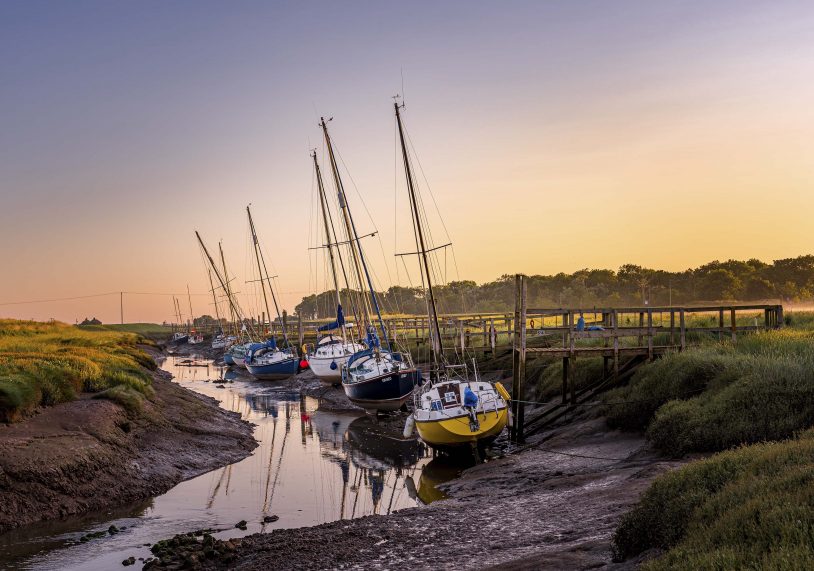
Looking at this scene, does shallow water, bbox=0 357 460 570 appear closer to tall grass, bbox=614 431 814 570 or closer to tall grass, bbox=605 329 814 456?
tall grass, bbox=605 329 814 456

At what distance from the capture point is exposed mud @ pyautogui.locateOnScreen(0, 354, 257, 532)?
1783cm

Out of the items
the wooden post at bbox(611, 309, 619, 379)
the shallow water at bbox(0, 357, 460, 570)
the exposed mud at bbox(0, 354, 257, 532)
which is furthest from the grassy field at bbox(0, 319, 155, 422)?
the wooden post at bbox(611, 309, 619, 379)

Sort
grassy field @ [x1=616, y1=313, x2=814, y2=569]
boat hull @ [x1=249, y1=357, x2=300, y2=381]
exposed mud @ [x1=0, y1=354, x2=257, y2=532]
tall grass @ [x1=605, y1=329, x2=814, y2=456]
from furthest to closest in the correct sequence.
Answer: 1. boat hull @ [x1=249, y1=357, x2=300, y2=381]
2. exposed mud @ [x1=0, y1=354, x2=257, y2=532]
3. tall grass @ [x1=605, y1=329, x2=814, y2=456]
4. grassy field @ [x1=616, y1=313, x2=814, y2=569]

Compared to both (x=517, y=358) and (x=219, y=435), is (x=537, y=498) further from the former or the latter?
(x=219, y=435)

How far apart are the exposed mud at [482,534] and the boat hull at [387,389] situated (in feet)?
54.6

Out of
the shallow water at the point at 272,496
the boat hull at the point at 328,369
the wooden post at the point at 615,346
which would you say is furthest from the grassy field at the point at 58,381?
the wooden post at the point at 615,346

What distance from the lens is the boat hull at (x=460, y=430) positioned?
23.1 meters

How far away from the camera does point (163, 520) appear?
17.6 m

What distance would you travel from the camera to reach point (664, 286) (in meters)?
142

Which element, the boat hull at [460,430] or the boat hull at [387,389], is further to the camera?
the boat hull at [387,389]

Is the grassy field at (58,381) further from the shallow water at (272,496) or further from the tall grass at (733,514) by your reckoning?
the tall grass at (733,514)

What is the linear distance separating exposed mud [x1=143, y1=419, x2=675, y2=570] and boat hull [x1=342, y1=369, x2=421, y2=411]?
1665 centimetres

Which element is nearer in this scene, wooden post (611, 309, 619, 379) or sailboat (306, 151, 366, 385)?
wooden post (611, 309, 619, 379)

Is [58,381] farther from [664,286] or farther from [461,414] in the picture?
[664,286]
